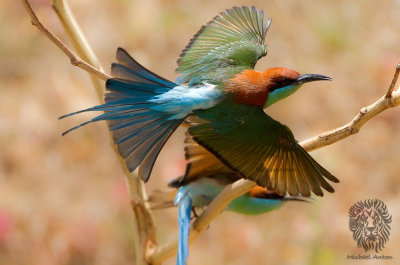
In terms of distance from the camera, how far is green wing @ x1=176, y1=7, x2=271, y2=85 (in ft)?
5.65

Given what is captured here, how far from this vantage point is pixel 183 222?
1918mm

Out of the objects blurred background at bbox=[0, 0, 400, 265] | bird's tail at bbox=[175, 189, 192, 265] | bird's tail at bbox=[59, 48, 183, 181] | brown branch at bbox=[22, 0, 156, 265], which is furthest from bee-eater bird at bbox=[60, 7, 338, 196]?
blurred background at bbox=[0, 0, 400, 265]

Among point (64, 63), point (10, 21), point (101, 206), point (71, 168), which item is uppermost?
point (10, 21)

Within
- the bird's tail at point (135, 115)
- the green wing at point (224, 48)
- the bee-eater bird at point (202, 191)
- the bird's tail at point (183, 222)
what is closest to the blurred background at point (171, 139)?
the bee-eater bird at point (202, 191)

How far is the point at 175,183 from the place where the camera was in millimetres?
2154

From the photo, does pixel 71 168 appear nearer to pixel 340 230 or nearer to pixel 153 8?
pixel 153 8

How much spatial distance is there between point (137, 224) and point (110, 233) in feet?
5.66

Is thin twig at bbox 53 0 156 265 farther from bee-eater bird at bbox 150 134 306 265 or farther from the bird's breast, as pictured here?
the bird's breast

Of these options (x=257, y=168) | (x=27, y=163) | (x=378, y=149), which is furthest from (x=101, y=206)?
(x=257, y=168)

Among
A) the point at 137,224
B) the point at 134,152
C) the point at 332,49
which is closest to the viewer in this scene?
the point at 134,152

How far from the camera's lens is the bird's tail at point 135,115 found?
1465 millimetres

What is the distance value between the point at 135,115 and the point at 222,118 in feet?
0.76

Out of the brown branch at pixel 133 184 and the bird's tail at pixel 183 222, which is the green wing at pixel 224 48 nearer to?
the brown branch at pixel 133 184

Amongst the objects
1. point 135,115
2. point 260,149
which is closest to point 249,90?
point 260,149
